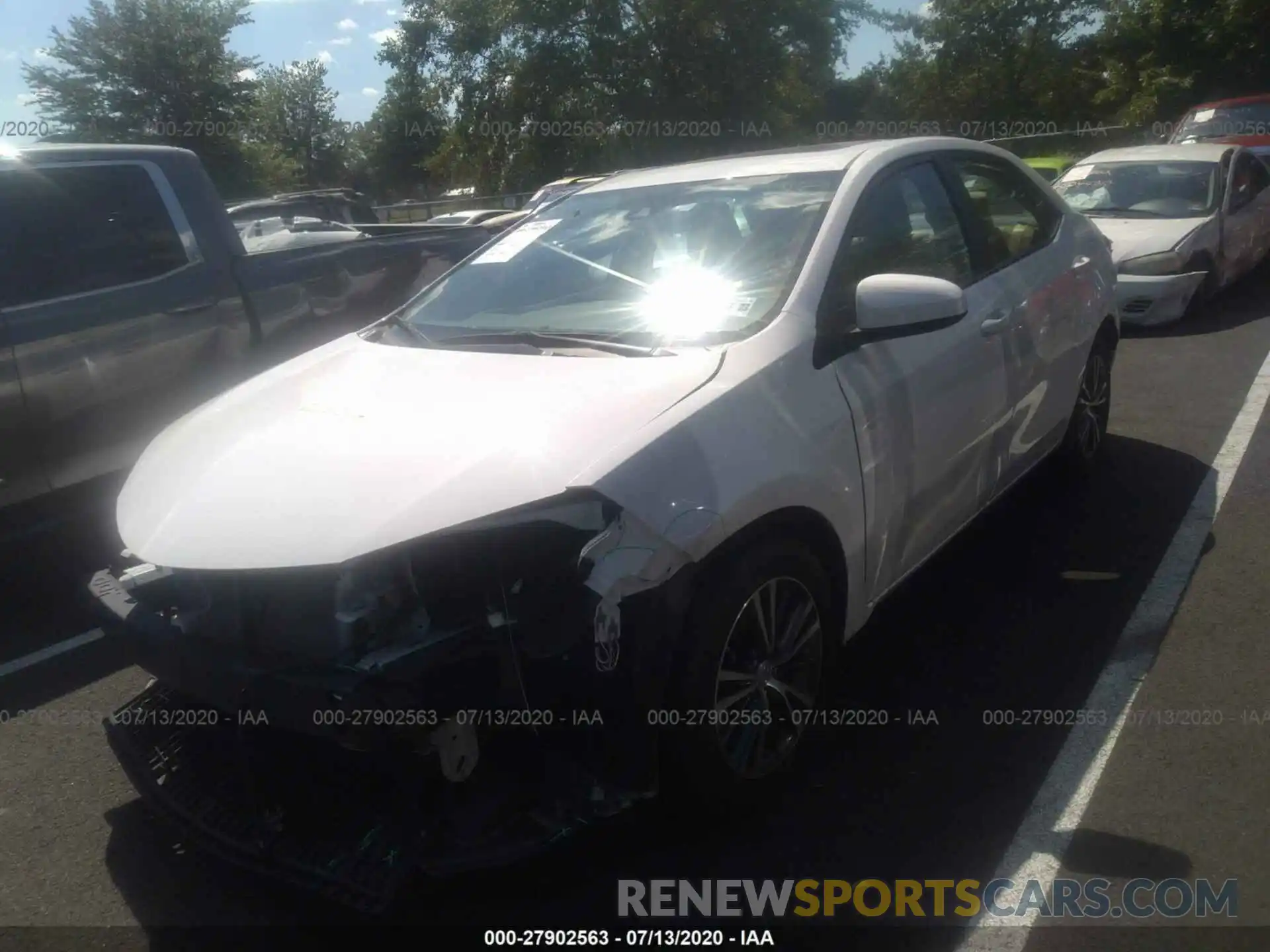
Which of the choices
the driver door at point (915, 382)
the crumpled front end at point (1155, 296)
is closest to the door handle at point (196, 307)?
the driver door at point (915, 382)

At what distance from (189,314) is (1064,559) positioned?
400 cm

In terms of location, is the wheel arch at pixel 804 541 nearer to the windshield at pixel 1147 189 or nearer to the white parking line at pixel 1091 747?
the white parking line at pixel 1091 747

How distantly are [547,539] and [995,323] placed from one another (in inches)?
86.7

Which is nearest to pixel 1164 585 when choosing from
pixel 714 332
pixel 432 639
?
pixel 714 332

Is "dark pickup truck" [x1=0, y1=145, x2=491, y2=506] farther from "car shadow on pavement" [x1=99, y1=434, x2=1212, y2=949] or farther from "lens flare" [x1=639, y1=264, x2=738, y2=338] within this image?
"lens flare" [x1=639, y1=264, x2=738, y2=338]

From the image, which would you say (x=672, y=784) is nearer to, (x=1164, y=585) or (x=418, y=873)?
(x=418, y=873)

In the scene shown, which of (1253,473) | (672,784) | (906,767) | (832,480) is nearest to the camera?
(672,784)

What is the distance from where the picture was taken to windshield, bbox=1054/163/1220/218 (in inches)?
391

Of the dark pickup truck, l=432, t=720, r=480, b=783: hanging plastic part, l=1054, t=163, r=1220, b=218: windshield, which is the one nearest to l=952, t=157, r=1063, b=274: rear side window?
l=432, t=720, r=480, b=783: hanging plastic part

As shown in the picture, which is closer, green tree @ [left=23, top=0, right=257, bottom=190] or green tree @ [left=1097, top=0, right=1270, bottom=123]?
green tree @ [left=23, top=0, right=257, bottom=190]

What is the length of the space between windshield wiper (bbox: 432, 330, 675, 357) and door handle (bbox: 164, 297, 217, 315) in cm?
185

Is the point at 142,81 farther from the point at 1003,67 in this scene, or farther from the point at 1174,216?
the point at 1003,67

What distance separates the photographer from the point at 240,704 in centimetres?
252

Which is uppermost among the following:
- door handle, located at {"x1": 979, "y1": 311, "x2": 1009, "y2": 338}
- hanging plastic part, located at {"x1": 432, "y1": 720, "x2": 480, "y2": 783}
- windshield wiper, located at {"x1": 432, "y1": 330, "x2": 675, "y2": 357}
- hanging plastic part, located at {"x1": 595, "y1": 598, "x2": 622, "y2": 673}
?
windshield wiper, located at {"x1": 432, "y1": 330, "x2": 675, "y2": 357}
